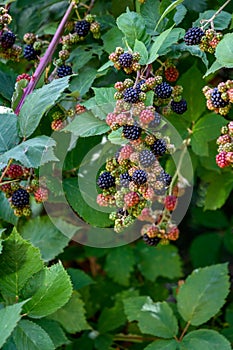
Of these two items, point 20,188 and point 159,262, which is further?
point 159,262

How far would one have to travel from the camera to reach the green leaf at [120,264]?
1.91 metres

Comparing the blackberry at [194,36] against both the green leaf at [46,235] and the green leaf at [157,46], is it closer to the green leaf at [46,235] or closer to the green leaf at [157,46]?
the green leaf at [157,46]

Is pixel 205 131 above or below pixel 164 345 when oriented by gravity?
above

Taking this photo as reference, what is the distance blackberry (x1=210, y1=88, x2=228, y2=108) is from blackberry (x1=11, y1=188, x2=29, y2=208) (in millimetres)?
356

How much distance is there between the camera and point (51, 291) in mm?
962

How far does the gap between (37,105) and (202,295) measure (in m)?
0.62

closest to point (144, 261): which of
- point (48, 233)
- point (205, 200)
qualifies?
point (205, 200)

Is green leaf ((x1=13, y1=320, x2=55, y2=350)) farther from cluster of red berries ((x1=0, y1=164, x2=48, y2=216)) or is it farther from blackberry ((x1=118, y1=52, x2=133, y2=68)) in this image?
blackberry ((x1=118, y1=52, x2=133, y2=68))

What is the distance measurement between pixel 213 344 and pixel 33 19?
2.74 feet

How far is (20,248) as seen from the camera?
0.97 m

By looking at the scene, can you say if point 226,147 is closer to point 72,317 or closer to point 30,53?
point 30,53

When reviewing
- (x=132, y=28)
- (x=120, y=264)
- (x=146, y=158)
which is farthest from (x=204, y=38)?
(x=120, y=264)

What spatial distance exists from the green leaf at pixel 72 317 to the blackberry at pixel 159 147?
67cm

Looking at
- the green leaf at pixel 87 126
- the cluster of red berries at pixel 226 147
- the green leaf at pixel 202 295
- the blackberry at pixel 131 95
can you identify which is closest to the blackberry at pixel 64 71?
the green leaf at pixel 87 126
